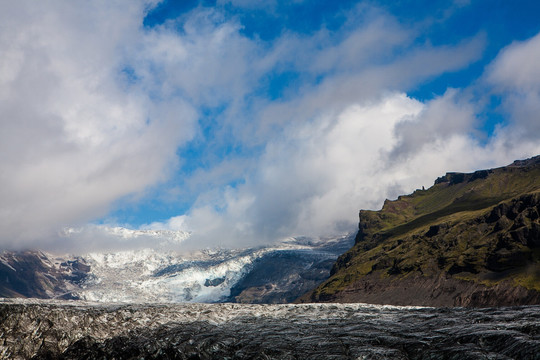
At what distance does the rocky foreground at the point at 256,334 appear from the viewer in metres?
39.9

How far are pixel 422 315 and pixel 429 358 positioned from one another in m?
26.6

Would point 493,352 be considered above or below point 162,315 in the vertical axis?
below

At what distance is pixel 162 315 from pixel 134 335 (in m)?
8.36

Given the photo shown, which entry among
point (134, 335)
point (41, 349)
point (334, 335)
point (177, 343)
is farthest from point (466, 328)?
point (41, 349)

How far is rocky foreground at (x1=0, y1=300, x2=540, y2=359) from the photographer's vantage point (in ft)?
131

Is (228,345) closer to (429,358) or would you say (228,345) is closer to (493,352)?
(429,358)

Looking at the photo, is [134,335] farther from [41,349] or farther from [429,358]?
[429,358]

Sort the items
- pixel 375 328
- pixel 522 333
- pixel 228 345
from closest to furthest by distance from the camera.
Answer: pixel 522 333 → pixel 228 345 → pixel 375 328

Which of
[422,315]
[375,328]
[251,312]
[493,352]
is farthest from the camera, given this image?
[251,312]

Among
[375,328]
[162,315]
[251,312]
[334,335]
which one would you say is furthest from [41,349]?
[375,328]

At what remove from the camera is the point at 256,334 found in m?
53.3

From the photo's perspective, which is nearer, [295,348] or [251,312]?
[295,348]

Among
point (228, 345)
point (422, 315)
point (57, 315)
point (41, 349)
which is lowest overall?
point (422, 315)

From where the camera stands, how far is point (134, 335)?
55.4m
